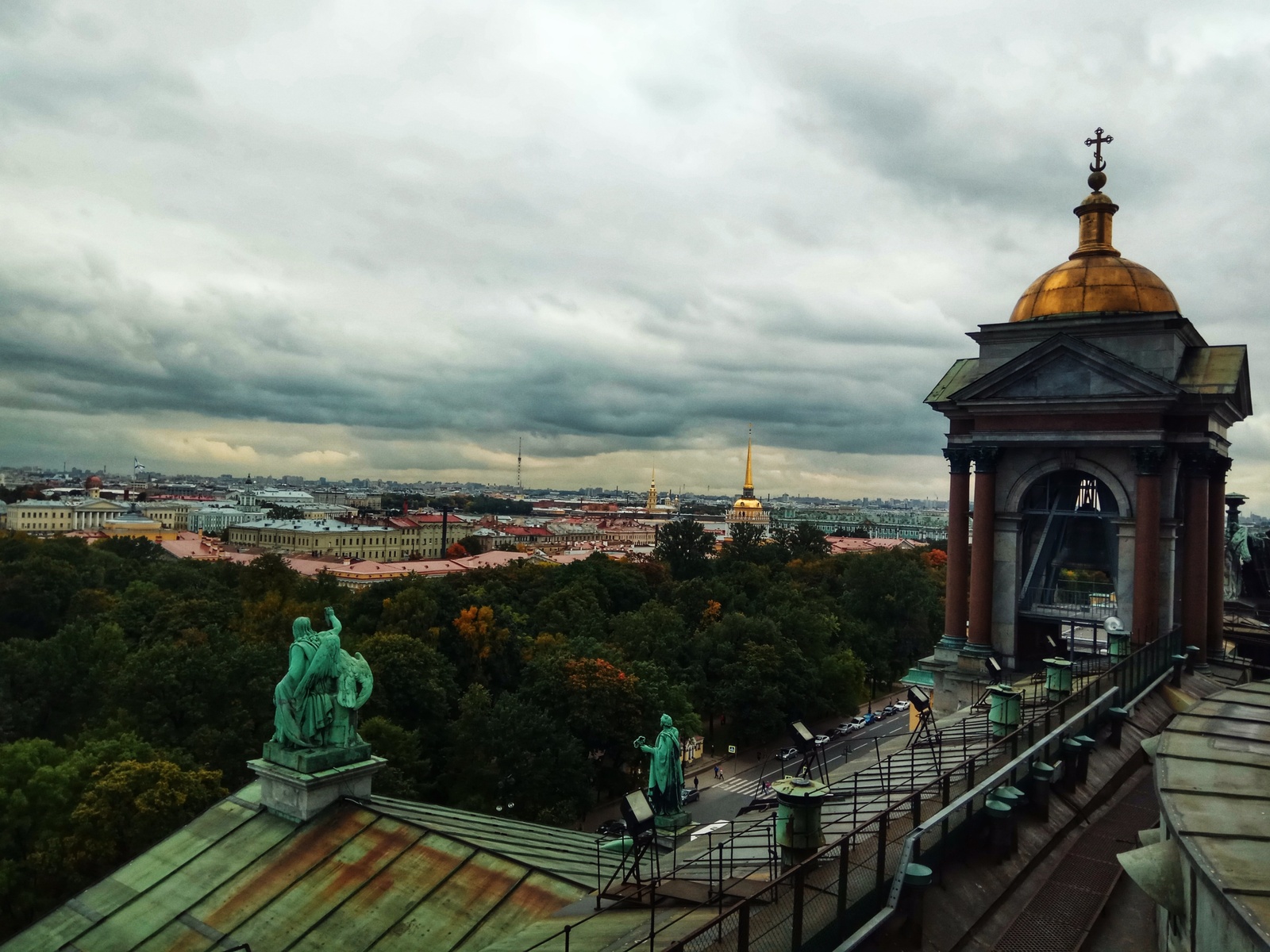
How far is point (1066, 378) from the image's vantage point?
2900 cm

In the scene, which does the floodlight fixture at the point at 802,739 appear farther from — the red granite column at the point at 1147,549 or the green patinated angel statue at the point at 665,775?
the red granite column at the point at 1147,549

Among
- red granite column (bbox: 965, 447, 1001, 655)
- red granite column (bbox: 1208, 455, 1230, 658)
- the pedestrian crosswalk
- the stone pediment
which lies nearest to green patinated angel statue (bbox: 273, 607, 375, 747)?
red granite column (bbox: 965, 447, 1001, 655)

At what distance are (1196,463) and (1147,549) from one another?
3.84 metres

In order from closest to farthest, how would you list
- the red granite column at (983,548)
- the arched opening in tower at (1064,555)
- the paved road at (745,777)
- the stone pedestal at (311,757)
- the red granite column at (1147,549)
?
the stone pedestal at (311,757) → the red granite column at (1147,549) → the red granite column at (983,548) → the arched opening in tower at (1064,555) → the paved road at (745,777)

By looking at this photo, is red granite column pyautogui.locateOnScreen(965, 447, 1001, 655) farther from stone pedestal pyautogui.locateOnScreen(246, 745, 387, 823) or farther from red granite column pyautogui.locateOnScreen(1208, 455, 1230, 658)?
stone pedestal pyautogui.locateOnScreen(246, 745, 387, 823)

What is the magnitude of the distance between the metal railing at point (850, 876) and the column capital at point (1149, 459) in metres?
14.8

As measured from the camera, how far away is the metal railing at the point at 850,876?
9.51 m

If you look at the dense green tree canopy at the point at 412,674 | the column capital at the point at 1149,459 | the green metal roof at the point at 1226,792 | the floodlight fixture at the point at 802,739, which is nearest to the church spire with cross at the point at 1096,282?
the column capital at the point at 1149,459

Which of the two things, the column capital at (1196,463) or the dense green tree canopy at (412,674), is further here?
the dense green tree canopy at (412,674)

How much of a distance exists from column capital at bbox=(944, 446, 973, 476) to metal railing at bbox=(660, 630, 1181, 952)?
16.3m

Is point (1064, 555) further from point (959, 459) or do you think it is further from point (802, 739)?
point (802, 739)

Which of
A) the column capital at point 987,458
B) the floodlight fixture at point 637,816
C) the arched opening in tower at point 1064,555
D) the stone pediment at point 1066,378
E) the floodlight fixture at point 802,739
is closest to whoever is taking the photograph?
the floodlight fixture at point 637,816

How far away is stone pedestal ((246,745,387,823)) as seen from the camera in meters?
18.1

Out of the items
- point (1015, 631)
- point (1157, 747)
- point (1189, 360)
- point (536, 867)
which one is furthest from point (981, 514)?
point (536, 867)
